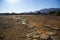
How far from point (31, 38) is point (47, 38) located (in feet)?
3.77

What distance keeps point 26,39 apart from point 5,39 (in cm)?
151

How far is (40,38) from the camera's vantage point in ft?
29.0

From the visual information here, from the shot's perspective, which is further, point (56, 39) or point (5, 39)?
point (5, 39)

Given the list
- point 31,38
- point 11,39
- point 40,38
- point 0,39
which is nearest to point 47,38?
point 40,38

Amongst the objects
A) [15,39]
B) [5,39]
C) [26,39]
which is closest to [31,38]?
[26,39]

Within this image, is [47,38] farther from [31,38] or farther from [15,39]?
[15,39]

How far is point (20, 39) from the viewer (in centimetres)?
888

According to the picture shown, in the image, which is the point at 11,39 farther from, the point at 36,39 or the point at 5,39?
the point at 36,39

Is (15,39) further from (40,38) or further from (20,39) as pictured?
(40,38)

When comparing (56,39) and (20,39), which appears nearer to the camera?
(56,39)

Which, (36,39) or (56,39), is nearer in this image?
(56,39)

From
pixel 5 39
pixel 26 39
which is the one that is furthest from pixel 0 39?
pixel 26 39

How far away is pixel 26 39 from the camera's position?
883 centimetres

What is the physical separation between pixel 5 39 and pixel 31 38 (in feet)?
6.09
